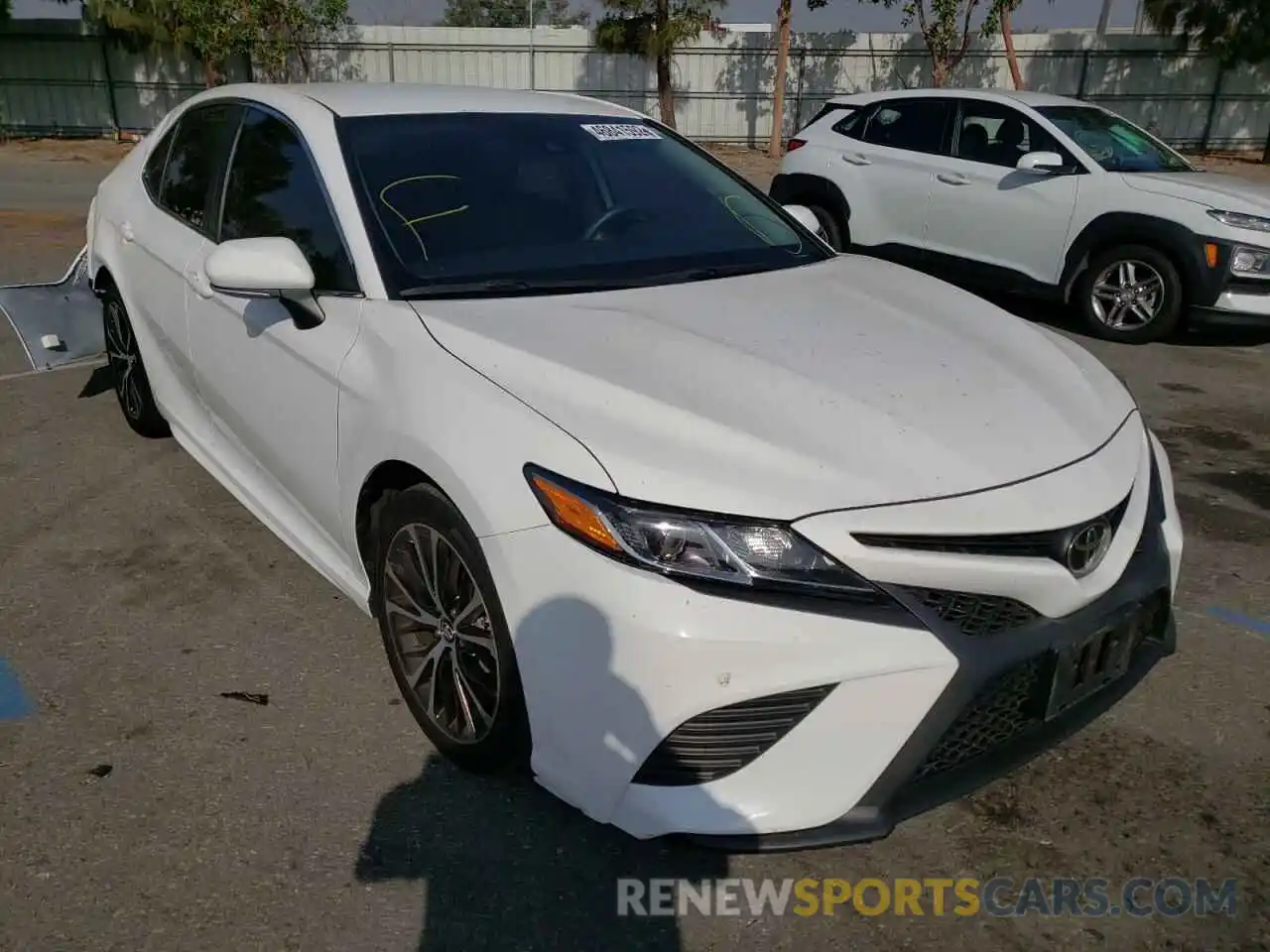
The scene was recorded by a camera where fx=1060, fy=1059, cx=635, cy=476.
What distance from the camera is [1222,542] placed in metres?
4.12

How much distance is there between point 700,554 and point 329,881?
1.13m

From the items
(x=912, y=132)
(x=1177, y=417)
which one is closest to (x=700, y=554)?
(x=1177, y=417)

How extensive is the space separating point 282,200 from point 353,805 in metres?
1.85

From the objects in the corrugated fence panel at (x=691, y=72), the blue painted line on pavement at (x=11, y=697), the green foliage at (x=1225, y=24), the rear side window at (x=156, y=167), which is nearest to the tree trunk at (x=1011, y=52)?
the corrugated fence panel at (x=691, y=72)

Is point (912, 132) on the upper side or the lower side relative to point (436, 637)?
upper

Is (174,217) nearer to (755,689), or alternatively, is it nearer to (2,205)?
(755,689)

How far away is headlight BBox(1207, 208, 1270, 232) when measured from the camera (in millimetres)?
6738

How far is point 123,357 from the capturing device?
15.5 feet

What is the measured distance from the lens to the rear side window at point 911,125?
8.20 meters

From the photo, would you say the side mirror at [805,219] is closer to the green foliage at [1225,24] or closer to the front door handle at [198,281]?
the front door handle at [198,281]

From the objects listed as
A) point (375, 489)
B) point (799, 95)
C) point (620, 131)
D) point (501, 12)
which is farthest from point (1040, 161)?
point (501, 12)

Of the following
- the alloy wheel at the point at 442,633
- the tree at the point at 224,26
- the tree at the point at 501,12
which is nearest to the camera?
the alloy wheel at the point at 442,633

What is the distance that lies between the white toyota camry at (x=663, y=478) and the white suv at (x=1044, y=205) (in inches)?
179

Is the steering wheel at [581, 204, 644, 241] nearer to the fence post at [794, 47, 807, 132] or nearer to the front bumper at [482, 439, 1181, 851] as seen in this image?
the front bumper at [482, 439, 1181, 851]
